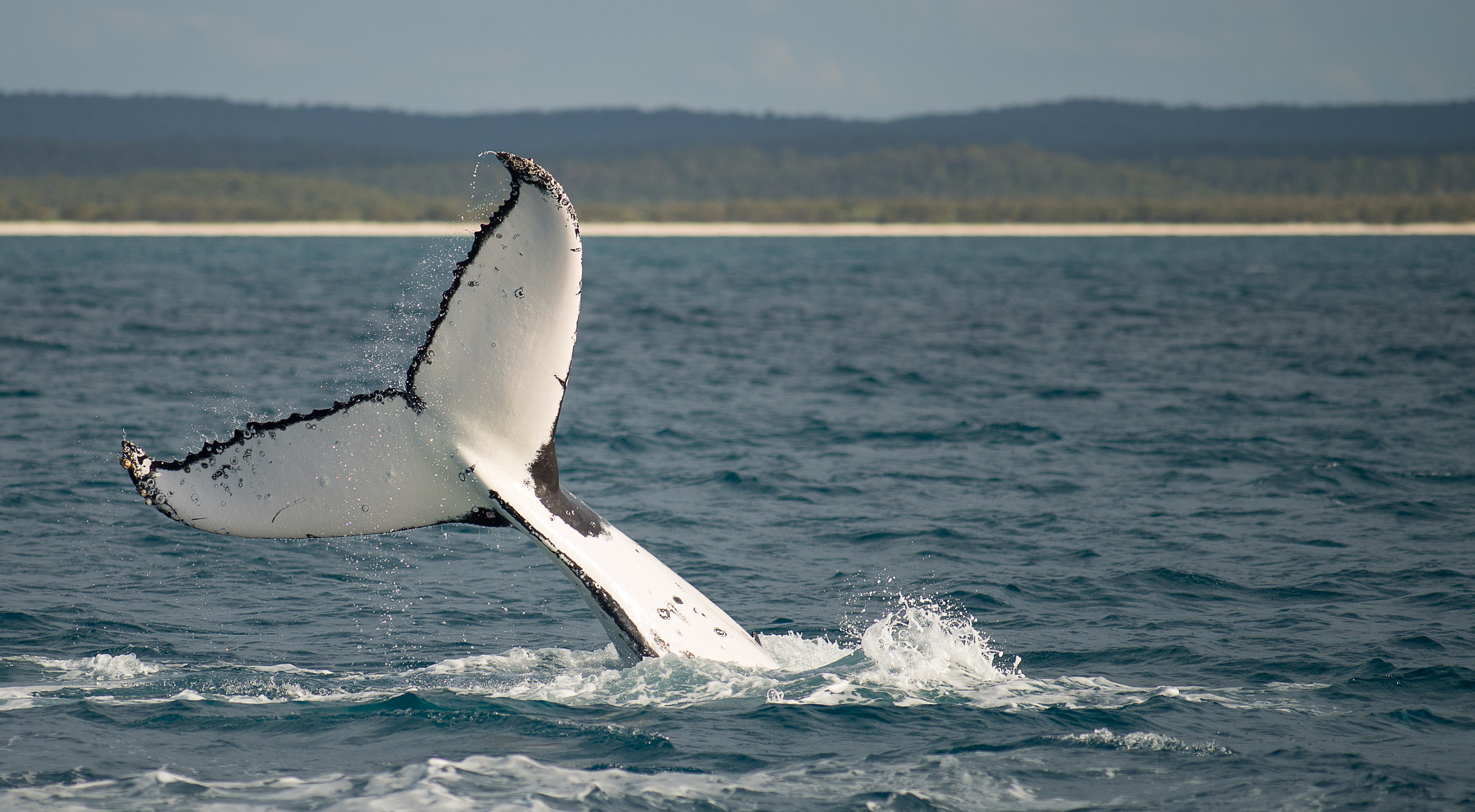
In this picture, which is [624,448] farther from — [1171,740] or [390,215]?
[390,215]

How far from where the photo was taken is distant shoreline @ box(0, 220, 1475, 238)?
12875cm

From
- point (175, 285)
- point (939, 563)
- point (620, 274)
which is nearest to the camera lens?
point (939, 563)

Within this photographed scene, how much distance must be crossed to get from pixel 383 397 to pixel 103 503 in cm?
833

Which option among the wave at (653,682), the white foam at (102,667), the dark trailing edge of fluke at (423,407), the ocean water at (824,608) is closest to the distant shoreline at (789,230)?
the ocean water at (824,608)

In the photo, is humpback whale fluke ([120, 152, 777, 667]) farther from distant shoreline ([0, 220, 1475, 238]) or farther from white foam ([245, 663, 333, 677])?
distant shoreline ([0, 220, 1475, 238])

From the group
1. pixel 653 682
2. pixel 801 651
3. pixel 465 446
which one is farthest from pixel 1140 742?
pixel 465 446

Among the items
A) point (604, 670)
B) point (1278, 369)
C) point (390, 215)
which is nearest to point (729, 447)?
point (604, 670)

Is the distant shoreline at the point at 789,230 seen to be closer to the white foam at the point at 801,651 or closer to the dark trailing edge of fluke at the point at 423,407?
the white foam at the point at 801,651

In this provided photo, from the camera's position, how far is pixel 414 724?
7.84 metres

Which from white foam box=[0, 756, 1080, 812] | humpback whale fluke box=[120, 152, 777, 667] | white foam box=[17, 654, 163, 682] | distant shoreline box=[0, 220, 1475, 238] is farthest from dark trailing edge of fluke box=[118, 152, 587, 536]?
distant shoreline box=[0, 220, 1475, 238]

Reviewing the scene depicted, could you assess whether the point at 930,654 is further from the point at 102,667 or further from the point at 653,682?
the point at 102,667

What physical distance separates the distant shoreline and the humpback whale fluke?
118 m

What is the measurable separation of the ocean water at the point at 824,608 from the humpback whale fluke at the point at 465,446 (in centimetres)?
127

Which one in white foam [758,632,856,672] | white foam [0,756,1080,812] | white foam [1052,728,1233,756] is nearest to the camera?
white foam [0,756,1080,812]
